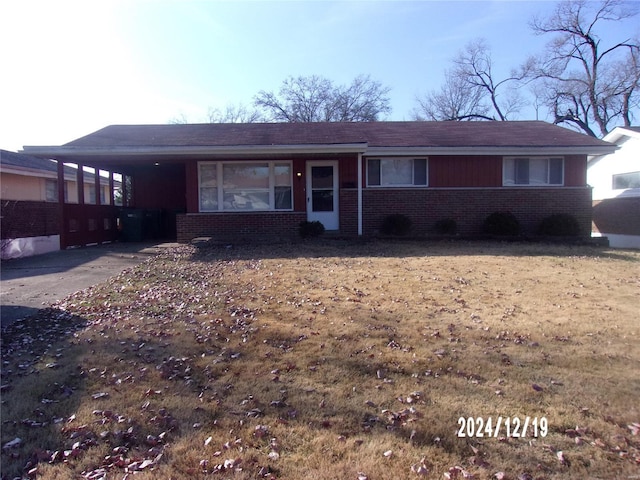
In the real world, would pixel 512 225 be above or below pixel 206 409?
above

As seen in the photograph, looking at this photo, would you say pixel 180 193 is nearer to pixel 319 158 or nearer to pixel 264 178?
pixel 264 178

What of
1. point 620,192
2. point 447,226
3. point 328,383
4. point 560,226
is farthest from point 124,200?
point 620,192

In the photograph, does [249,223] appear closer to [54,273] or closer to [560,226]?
[54,273]

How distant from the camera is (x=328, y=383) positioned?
4012mm

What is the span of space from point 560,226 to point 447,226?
340 centimetres

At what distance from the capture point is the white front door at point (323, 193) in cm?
1491

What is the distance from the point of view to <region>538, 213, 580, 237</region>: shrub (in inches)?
562

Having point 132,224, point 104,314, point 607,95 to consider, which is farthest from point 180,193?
point 607,95

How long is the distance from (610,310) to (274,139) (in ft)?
35.5

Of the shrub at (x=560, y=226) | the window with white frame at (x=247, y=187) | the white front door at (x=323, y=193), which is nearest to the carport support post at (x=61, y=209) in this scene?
the window with white frame at (x=247, y=187)

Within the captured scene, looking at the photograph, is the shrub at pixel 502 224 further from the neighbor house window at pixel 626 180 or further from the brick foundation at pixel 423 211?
the neighbor house window at pixel 626 180

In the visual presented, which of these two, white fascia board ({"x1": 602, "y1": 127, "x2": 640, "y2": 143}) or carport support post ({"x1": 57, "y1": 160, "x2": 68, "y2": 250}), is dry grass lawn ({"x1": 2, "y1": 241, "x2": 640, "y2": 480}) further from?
white fascia board ({"x1": 602, "y1": 127, "x2": 640, "y2": 143})

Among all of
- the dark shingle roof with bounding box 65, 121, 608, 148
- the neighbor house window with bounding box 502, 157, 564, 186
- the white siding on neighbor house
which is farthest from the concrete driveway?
the white siding on neighbor house

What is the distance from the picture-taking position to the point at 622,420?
330 cm
